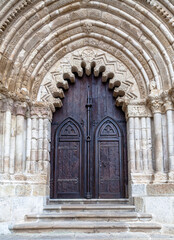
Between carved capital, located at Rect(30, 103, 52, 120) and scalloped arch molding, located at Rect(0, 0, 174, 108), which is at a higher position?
scalloped arch molding, located at Rect(0, 0, 174, 108)

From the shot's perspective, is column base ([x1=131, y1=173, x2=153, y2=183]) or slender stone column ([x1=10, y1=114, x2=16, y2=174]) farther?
column base ([x1=131, y1=173, x2=153, y2=183])

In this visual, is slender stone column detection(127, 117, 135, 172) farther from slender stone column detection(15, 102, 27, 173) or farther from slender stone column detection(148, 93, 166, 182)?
slender stone column detection(15, 102, 27, 173)

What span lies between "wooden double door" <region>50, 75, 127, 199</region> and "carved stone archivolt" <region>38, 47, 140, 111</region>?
0.86ft

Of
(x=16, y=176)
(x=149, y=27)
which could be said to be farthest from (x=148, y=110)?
(x=16, y=176)

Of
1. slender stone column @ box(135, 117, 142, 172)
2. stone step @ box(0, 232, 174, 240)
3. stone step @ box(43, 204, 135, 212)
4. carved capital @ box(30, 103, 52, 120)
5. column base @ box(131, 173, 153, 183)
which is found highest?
carved capital @ box(30, 103, 52, 120)

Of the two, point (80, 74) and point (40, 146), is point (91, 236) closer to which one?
point (40, 146)

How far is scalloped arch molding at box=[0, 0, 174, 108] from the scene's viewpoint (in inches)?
233

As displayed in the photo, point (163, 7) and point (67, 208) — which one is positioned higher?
point (163, 7)

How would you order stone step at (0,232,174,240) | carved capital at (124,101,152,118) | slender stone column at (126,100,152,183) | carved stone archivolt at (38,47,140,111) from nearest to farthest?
stone step at (0,232,174,240), slender stone column at (126,100,152,183), carved capital at (124,101,152,118), carved stone archivolt at (38,47,140,111)

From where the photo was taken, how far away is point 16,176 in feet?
18.6

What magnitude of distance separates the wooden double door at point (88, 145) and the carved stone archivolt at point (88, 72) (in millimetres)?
263

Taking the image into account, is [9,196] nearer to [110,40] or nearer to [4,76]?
[4,76]

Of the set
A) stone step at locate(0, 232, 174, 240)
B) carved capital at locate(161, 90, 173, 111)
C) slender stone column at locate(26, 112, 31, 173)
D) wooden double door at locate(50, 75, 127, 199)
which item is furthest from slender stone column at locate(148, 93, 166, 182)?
slender stone column at locate(26, 112, 31, 173)

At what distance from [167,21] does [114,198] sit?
383 centimetres
